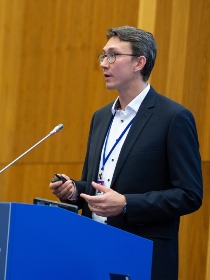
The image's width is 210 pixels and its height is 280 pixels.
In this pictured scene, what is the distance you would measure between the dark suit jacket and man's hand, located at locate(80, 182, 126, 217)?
52 millimetres

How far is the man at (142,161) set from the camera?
2.41 meters

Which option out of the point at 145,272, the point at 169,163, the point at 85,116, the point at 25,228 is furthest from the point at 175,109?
the point at 85,116

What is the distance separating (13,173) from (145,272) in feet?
5.75

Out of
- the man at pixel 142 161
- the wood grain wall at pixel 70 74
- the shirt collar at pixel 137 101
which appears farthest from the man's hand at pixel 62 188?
the wood grain wall at pixel 70 74

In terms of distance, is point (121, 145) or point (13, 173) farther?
point (13, 173)

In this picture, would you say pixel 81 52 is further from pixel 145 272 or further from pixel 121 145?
pixel 145 272

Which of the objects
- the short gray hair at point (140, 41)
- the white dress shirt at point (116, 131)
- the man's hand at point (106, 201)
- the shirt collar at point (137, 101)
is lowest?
the man's hand at point (106, 201)

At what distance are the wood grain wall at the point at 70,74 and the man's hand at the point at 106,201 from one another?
1457 mm

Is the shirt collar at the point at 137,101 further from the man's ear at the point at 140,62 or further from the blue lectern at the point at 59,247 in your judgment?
the blue lectern at the point at 59,247

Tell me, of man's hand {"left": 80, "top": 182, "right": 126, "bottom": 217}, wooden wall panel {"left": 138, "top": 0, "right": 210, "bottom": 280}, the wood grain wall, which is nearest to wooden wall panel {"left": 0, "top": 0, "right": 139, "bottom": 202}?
the wood grain wall

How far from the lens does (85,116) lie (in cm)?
390

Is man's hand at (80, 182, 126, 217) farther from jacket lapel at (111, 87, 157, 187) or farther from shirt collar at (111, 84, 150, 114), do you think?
shirt collar at (111, 84, 150, 114)

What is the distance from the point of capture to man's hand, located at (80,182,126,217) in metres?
2.23

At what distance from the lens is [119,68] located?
8.69ft
